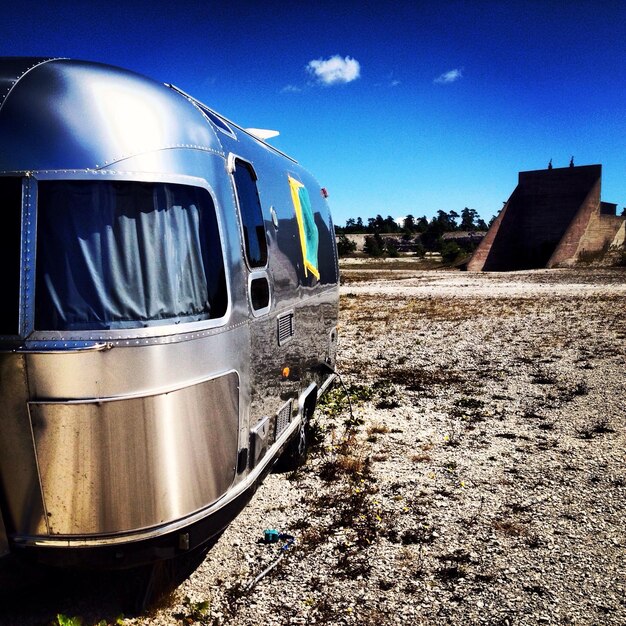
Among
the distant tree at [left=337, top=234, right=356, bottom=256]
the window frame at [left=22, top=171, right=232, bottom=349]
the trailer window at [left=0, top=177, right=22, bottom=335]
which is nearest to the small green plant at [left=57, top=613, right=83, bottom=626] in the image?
the window frame at [left=22, top=171, right=232, bottom=349]

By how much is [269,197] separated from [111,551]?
273 cm

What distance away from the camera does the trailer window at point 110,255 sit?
2590 mm

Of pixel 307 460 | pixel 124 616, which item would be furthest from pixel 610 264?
pixel 124 616

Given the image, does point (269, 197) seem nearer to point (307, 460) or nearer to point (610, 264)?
point (307, 460)

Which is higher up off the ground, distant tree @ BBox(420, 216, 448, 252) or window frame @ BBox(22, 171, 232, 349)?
distant tree @ BBox(420, 216, 448, 252)

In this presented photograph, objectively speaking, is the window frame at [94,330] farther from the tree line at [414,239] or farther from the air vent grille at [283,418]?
the tree line at [414,239]

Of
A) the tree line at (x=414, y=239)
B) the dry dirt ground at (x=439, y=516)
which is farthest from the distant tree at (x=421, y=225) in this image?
the dry dirt ground at (x=439, y=516)

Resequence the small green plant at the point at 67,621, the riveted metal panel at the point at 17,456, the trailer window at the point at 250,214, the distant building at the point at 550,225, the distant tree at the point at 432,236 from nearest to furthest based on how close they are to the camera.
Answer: the riveted metal panel at the point at 17,456, the small green plant at the point at 67,621, the trailer window at the point at 250,214, the distant building at the point at 550,225, the distant tree at the point at 432,236

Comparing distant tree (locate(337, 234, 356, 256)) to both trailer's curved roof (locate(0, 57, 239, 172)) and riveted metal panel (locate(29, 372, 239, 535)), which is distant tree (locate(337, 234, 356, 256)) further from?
riveted metal panel (locate(29, 372, 239, 535))

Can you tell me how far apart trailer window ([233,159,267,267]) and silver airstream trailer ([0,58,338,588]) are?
0.42 m

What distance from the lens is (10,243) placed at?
2.59m

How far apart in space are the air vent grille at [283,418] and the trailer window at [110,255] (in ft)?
5.37

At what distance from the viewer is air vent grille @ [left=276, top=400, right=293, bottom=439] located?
4.20 metres

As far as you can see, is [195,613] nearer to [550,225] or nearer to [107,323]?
[107,323]
